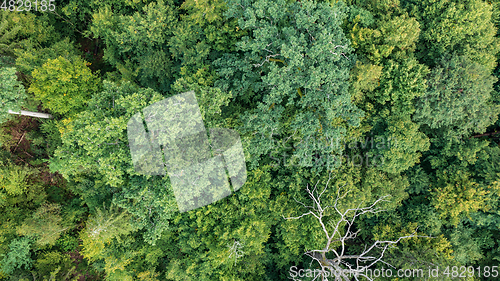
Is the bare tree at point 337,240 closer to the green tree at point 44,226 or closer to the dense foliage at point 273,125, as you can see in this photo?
the dense foliage at point 273,125

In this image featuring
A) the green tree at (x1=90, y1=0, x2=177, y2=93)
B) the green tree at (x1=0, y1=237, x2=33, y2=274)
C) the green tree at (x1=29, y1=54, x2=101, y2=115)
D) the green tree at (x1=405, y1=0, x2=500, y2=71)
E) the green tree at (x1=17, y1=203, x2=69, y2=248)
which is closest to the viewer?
the green tree at (x1=29, y1=54, x2=101, y2=115)

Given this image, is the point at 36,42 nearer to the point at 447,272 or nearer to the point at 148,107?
the point at 148,107

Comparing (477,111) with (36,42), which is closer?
(477,111)

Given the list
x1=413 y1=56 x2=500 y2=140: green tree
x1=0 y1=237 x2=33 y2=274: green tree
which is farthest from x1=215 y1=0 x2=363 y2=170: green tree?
x1=0 y1=237 x2=33 y2=274: green tree

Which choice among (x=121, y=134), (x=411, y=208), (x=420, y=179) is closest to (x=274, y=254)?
(x=411, y=208)

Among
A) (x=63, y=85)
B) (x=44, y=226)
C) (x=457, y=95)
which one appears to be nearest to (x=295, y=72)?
(x=457, y=95)

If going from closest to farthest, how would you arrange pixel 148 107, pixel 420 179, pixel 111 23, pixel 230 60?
1. pixel 148 107
2. pixel 230 60
3. pixel 111 23
4. pixel 420 179

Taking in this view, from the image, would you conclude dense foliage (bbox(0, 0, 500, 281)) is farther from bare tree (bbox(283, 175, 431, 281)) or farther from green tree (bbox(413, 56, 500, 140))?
bare tree (bbox(283, 175, 431, 281))

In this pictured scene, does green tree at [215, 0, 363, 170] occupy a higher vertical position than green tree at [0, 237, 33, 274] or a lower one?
higher
